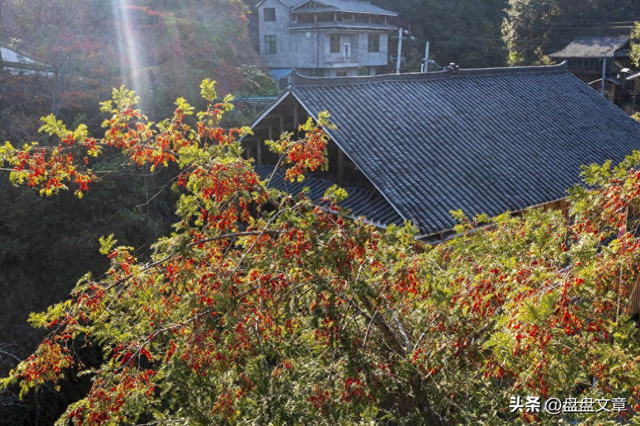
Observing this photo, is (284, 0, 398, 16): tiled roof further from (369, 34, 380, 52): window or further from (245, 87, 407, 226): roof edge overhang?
(245, 87, 407, 226): roof edge overhang

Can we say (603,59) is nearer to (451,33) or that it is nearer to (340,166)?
(451,33)

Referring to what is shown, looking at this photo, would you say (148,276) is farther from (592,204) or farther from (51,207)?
(51,207)

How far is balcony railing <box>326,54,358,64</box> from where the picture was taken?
128ft

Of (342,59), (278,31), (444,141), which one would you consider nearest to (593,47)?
(342,59)

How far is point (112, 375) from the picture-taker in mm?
4219

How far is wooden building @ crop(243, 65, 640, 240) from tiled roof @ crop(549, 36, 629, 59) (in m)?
25.2

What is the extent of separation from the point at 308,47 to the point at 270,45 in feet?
10.8

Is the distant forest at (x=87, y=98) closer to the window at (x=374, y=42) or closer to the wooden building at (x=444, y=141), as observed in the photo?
the wooden building at (x=444, y=141)

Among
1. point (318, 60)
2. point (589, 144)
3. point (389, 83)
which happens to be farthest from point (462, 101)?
point (318, 60)

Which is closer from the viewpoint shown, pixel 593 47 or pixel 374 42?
pixel 593 47

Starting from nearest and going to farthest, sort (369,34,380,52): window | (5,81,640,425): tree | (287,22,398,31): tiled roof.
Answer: (5,81,640,425): tree → (287,22,398,31): tiled roof → (369,34,380,52): window

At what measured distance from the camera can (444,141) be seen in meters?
13.8

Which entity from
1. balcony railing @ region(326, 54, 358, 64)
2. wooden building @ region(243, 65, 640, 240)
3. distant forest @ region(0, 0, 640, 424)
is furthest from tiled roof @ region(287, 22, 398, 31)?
wooden building @ region(243, 65, 640, 240)

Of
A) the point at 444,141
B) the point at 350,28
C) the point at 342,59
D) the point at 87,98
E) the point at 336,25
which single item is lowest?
the point at 444,141
